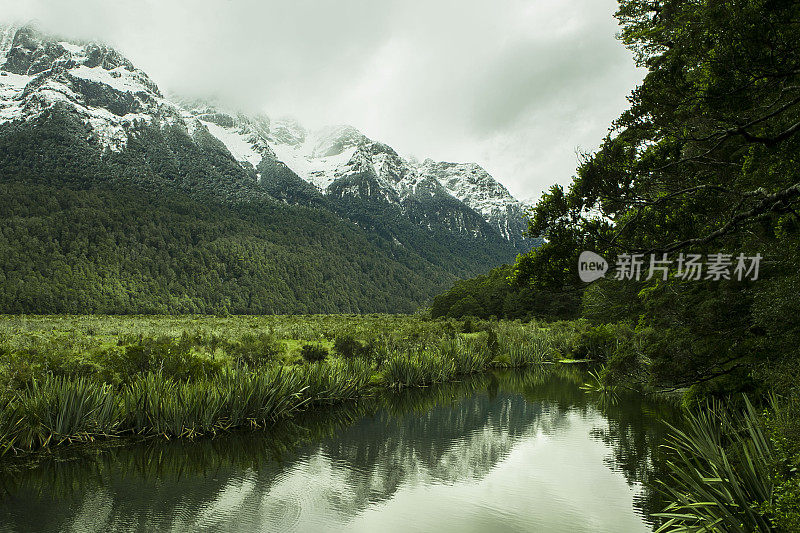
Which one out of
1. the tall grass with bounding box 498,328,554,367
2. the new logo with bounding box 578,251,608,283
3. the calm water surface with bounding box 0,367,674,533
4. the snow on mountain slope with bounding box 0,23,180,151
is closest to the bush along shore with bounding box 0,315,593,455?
the calm water surface with bounding box 0,367,674,533

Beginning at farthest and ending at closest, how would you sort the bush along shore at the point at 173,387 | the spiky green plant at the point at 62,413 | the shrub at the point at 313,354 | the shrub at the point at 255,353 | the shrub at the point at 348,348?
the shrub at the point at 348,348 → the shrub at the point at 313,354 → the shrub at the point at 255,353 → the bush along shore at the point at 173,387 → the spiky green plant at the point at 62,413

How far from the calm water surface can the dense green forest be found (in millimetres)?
78905

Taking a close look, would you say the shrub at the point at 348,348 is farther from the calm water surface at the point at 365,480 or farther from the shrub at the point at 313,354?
the calm water surface at the point at 365,480

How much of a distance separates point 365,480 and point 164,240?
115604 mm

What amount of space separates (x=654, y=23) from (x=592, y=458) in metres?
9.92

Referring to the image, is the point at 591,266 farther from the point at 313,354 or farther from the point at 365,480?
the point at 313,354

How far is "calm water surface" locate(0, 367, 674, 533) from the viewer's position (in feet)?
22.8

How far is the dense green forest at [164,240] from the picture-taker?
84.9 m

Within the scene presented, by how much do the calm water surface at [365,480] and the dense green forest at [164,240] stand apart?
259ft

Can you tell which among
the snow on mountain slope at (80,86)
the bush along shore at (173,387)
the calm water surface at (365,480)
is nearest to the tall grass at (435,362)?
the bush along shore at (173,387)

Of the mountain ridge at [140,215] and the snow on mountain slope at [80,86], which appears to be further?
the snow on mountain slope at [80,86]

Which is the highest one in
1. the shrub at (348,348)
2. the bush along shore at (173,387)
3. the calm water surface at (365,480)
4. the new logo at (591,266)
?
the new logo at (591,266)

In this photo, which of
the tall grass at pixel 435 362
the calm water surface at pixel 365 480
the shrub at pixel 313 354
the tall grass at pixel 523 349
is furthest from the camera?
the tall grass at pixel 523 349

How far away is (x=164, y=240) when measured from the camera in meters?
110
